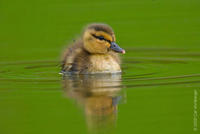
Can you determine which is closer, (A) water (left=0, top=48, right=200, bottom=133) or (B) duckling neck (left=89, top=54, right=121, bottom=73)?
(A) water (left=0, top=48, right=200, bottom=133)

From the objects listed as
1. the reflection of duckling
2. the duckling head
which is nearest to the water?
the reflection of duckling

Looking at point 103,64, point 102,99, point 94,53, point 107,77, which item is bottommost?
point 102,99

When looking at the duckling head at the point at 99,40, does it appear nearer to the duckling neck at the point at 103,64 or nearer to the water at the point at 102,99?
the duckling neck at the point at 103,64

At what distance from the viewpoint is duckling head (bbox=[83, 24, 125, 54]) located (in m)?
8.62

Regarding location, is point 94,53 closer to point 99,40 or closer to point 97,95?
point 99,40

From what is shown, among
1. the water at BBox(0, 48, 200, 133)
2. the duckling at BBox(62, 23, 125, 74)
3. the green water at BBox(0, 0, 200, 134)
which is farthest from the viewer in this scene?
the duckling at BBox(62, 23, 125, 74)

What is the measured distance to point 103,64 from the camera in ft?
28.6

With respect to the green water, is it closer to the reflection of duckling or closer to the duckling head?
the reflection of duckling

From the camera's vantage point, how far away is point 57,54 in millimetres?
10195

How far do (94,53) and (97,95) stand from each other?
76.9 inches

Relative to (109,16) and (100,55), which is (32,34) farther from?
(100,55)

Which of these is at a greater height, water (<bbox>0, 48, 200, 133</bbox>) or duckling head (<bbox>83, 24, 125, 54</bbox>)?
duckling head (<bbox>83, 24, 125, 54</bbox>)

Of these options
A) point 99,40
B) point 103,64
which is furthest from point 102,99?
point 99,40

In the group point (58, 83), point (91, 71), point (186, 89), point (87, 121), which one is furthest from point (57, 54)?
point (87, 121)
